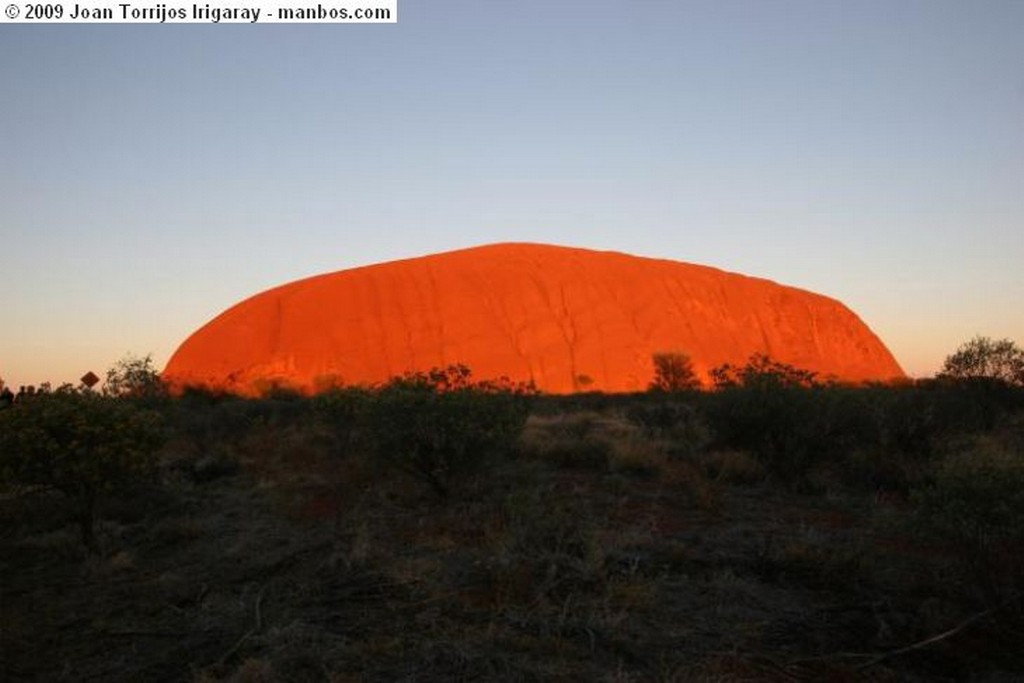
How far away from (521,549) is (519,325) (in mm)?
42116

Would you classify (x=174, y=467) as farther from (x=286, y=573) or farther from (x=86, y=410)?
(x=286, y=573)

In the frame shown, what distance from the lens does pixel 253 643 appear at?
17.2 feet

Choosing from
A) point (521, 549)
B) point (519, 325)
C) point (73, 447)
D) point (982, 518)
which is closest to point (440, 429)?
point (521, 549)

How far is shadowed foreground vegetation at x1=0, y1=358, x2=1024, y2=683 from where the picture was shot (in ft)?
16.4

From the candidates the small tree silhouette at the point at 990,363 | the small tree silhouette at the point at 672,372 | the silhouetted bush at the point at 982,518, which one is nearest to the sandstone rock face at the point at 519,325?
the small tree silhouette at the point at 672,372

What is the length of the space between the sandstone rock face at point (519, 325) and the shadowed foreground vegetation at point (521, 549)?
31.1 meters

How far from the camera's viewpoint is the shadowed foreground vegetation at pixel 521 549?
16.4 feet

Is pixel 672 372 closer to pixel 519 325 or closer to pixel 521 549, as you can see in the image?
pixel 519 325

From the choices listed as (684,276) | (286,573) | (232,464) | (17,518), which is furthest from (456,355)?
(286,573)

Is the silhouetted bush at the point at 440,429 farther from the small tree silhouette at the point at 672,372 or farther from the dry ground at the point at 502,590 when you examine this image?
the small tree silhouette at the point at 672,372

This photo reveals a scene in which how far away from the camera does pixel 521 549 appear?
6.75 m

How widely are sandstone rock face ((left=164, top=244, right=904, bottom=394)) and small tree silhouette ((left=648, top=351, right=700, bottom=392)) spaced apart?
2305 mm

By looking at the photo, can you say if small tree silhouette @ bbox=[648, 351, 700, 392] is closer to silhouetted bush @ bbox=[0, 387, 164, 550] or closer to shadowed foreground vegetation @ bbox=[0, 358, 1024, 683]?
shadowed foreground vegetation @ bbox=[0, 358, 1024, 683]

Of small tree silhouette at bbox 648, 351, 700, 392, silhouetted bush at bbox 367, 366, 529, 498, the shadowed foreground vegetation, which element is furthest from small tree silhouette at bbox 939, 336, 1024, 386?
small tree silhouette at bbox 648, 351, 700, 392
